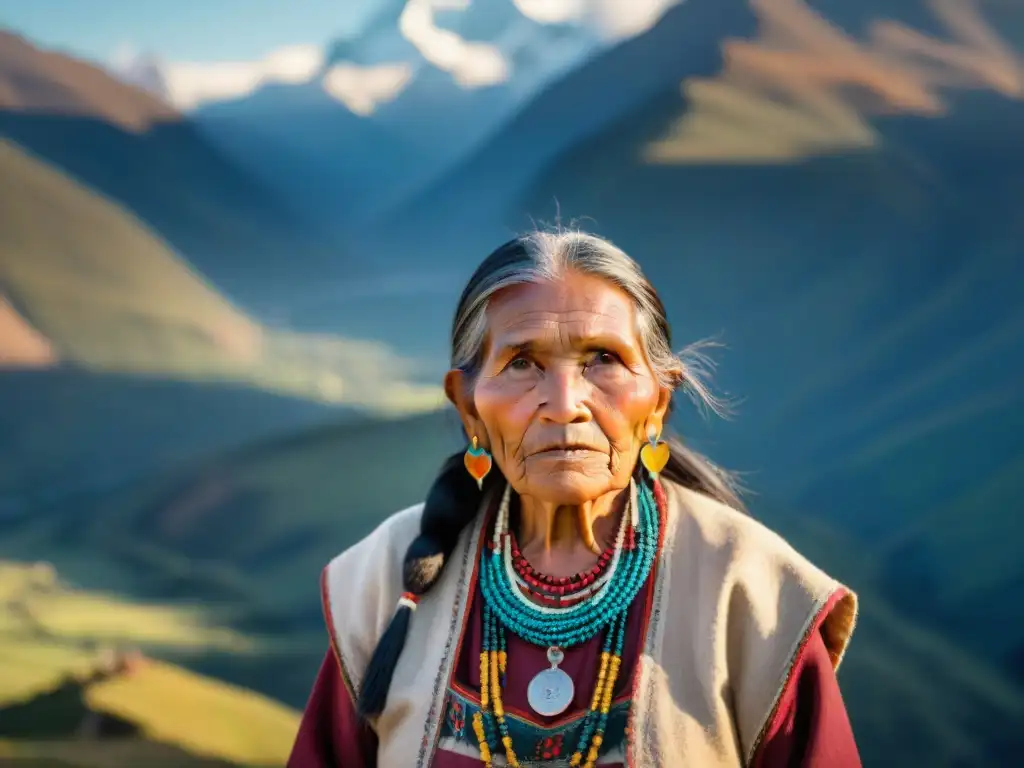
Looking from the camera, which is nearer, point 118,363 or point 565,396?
point 565,396

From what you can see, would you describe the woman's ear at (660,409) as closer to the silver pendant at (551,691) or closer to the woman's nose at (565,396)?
the woman's nose at (565,396)

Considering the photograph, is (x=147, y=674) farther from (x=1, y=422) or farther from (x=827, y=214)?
(x=827, y=214)

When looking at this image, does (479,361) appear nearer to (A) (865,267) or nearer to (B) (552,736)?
(B) (552,736)

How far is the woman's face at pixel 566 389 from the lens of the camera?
175 centimetres

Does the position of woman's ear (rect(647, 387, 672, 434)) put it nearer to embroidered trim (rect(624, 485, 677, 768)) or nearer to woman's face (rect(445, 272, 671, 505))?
woman's face (rect(445, 272, 671, 505))

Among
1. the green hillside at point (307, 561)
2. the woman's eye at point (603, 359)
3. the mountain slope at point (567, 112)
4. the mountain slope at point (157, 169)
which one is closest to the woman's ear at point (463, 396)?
the woman's eye at point (603, 359)

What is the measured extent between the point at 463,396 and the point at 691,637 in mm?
586

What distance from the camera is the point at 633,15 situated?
5.12 m

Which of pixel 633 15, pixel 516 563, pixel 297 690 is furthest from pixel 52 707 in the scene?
pixel 633 15

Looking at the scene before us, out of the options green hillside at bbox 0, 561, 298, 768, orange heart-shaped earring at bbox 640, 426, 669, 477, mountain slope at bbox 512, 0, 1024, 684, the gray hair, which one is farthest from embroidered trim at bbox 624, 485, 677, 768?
green hillside at bbox 0, 561, 298, 768

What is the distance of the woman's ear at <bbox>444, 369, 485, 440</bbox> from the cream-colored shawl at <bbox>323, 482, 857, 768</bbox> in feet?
0.71

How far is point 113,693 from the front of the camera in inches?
148

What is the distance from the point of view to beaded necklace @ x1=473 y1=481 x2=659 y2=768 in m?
1.75

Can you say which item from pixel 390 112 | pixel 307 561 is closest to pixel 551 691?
pixel 307 561
